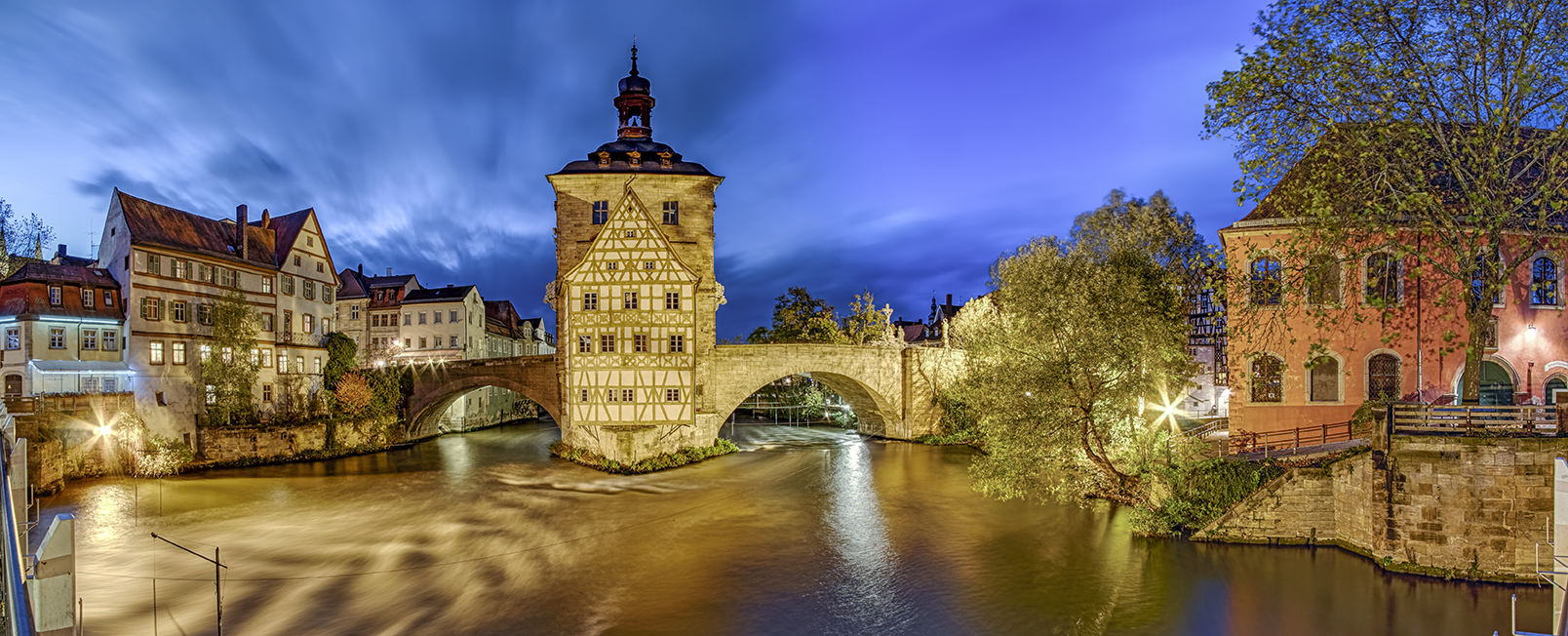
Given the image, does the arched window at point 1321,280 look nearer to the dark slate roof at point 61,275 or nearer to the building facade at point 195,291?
the building facade at point 195,291

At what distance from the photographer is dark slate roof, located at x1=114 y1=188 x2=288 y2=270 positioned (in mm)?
28438

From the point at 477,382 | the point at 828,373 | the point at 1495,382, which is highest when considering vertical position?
the point at 1495,382

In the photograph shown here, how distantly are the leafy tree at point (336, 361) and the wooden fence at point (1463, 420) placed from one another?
37876 millimetres

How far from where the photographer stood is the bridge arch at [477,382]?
32.5 m

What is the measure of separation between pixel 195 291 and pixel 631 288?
1812 cm

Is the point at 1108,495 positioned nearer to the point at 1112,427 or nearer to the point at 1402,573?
the point at 1112,427

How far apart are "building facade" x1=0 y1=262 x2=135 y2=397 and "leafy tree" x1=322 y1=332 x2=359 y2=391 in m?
7.39

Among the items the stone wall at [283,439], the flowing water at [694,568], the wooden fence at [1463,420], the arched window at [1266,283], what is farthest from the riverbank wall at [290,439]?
the wooden fence at [1463,420]

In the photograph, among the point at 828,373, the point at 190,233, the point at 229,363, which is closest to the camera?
the point at 229,363

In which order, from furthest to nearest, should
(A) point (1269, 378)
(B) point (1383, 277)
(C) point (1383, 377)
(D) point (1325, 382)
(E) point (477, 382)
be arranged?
(E) point (477, 382) < (A) point (1269, 378) < (D) point (1325, 382) < (C) point (1383, 377) < (B) point (1383, 277)

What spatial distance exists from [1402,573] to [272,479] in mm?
32674

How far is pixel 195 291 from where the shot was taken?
29906mm

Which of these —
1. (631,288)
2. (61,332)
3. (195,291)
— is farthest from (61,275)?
(631,288)

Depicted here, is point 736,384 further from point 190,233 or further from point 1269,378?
point 190,233
